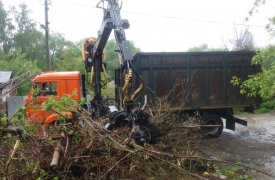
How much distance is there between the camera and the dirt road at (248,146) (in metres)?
7.81

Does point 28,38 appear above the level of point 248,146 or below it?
above

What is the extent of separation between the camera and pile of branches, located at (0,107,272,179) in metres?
3.84

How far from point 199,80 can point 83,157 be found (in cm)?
674

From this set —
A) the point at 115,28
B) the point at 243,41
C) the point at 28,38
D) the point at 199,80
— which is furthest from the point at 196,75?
the point at 28,38

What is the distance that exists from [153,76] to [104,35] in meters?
2.63

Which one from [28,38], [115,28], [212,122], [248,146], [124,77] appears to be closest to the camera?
[124,77]

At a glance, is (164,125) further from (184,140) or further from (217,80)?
(217,80)

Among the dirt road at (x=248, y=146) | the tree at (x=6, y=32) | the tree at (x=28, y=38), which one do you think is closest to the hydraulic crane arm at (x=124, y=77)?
the dirt road at (x=248, y=146)

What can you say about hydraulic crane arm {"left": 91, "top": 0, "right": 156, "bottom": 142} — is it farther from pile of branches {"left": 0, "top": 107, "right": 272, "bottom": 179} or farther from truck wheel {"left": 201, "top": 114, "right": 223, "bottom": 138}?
truck wheel {"left": 201, "top": 114, "right": 223, "bottom": 138}

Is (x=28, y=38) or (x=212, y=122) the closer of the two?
(x=212, y=122)

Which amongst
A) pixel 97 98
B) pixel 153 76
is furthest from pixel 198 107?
pixel 97 98

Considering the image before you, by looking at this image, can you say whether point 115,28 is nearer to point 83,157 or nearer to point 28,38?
point 83,157

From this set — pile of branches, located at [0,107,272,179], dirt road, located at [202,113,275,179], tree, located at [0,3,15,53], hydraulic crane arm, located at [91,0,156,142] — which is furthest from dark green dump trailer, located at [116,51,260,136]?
tree, located at [0,3,15,53]

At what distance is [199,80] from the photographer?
10.2m
